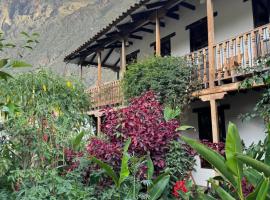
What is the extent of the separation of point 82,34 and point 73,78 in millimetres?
68557

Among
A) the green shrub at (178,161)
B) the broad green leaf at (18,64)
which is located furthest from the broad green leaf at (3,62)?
the green shrub at (178,161)

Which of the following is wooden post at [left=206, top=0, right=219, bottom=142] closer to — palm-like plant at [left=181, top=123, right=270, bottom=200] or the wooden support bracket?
the wooden support bracket

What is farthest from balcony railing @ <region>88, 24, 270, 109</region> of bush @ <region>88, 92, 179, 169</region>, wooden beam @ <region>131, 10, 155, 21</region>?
bush @ <region>88, 92, 179, 169</region>

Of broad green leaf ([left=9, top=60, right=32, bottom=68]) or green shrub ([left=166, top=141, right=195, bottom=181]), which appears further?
green shrub ([left=166, top=141, right=195, bottom=181])

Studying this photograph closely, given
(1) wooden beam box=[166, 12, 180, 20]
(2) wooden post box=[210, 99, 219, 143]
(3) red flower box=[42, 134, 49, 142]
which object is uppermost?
(1) wooden beam box=[166, 12, 180, 20]

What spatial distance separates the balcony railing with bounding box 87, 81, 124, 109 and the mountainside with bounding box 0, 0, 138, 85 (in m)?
45.8

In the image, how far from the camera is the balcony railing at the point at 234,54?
8.72 meters

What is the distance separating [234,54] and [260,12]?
88.9 inches

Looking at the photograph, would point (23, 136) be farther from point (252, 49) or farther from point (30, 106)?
point (252, 49)

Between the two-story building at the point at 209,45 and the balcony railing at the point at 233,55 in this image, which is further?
the two-story building at the point at 209,45

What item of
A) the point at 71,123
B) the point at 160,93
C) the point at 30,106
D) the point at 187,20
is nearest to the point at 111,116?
the point at 71,123

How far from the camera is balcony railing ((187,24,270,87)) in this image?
872cm

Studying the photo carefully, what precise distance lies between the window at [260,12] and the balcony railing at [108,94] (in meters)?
5.31

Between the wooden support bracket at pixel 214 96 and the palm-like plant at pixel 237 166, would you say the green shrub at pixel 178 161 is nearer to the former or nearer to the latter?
the palm-like plant at pixel 237 166
